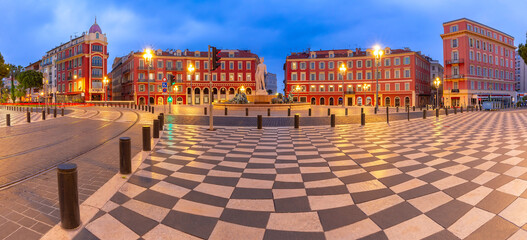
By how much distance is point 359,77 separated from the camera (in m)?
60.2

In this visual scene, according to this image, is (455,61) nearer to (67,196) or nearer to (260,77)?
(260,77)

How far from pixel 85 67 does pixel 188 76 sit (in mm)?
22608

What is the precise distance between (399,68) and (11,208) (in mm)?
63580

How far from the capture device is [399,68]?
2219 inches

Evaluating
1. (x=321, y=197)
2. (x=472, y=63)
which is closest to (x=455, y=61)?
(x=472, y=63)

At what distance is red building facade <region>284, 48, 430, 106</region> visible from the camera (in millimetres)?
56031

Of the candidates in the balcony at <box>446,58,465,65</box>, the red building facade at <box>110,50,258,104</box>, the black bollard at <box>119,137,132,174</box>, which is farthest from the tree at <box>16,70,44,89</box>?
the balcony at <box>446,58,465,65</box>

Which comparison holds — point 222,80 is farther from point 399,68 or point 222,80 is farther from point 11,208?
point 11,208

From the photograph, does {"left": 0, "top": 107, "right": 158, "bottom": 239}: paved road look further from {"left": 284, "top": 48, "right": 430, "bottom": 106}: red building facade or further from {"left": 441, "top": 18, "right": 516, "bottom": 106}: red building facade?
{"left": 441, "top": 18, "right": 516, "bottom": 106}: red building facade

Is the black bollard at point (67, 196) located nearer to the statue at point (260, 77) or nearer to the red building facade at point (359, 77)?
the statue at point (260, 77)

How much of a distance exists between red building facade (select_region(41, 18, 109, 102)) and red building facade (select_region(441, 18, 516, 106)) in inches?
2785

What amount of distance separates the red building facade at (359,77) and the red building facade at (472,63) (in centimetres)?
694

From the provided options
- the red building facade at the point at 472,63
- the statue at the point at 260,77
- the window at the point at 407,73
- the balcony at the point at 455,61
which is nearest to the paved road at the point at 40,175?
the statue at the point at 260,77

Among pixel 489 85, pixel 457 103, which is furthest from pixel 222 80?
pixel 489 85
